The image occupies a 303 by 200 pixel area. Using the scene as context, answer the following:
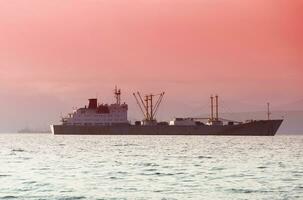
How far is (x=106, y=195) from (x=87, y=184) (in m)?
5.48

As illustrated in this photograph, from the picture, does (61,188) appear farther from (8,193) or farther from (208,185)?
(208,185)

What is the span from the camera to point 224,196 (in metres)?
33.2

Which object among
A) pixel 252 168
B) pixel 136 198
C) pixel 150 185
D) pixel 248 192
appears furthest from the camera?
pixel 252 168

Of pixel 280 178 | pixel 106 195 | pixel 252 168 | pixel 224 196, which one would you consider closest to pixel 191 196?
pixel 224 196

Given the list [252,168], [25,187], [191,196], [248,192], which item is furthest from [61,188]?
[252,168]

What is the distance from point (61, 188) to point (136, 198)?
232 inches

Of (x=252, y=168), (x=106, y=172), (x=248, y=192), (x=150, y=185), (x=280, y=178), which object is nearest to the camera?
(x=248, y=192)

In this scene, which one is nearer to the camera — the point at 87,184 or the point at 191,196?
the point at 191,196

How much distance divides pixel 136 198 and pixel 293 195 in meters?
7.83

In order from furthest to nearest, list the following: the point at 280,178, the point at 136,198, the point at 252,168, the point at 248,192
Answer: the point at 252,168 < the point at 280,178 < the point at 248,192 < the point at 136,198

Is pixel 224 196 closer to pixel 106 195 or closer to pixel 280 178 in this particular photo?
pixel 106 195

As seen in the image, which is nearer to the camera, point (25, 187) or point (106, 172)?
point (25, 187)

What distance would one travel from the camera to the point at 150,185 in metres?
38.1

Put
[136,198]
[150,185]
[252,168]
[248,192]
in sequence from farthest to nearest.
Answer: [252,168] → [150,185] → [248,192] → [136,198]
